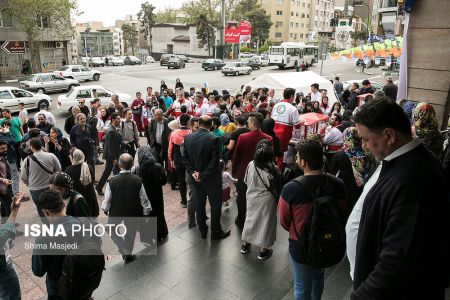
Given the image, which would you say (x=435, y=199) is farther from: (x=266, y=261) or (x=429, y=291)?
(x=266, y=261)

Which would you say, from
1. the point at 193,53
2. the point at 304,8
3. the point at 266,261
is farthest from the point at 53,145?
the point at 304,8

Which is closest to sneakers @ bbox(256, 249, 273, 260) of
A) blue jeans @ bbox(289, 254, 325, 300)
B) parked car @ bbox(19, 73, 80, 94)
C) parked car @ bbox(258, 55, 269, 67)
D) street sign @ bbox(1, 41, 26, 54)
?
blue jeans @ bbox(289, 254, 325, 300)

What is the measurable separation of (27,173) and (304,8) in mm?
99598

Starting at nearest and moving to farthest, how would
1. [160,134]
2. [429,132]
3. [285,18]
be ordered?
[429,132] < [160,134] < [285,18]

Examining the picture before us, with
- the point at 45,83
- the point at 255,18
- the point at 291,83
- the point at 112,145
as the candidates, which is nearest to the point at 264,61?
the point at 255,18

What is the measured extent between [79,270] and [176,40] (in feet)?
242

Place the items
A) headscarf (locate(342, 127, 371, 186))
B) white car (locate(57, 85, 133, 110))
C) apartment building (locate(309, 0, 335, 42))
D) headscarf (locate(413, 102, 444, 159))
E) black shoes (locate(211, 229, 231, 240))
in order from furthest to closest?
apartment building (locate(309, 0, 335, 42)) < white car (locate(57, 85, 133, 110)) < black shoes (locate(211, 229, 231, 240)) < headscarf (locate(342, 127, 371, 186)) < headscarf (locate(413, 102, 444, 159))

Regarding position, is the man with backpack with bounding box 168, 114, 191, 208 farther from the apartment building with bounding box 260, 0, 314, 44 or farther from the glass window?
the apartment building with bounding box 260, 0, 314, 44

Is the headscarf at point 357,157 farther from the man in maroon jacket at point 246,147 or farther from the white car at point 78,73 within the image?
the white car at point 78,73

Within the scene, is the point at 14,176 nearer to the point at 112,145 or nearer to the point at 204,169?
the point at 112,145

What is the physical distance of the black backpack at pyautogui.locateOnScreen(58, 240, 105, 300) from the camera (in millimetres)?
3010

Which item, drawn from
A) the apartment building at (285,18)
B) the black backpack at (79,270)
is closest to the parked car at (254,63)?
the black backpack at (79,270)

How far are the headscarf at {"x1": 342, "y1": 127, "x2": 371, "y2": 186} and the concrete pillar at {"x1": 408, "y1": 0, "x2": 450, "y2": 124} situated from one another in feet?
11.1

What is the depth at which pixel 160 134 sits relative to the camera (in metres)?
8.56
